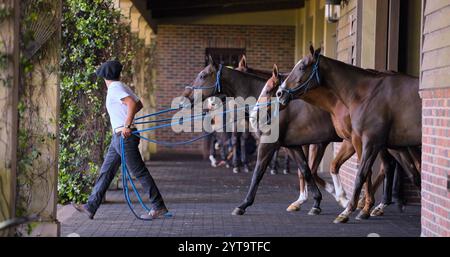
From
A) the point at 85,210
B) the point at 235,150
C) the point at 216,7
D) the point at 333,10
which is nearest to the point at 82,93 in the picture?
the point at 85,210

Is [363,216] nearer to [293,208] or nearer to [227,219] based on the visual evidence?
[293,208]

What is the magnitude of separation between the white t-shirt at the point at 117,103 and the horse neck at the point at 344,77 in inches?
78.3

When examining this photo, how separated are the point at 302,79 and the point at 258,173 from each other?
1414mm

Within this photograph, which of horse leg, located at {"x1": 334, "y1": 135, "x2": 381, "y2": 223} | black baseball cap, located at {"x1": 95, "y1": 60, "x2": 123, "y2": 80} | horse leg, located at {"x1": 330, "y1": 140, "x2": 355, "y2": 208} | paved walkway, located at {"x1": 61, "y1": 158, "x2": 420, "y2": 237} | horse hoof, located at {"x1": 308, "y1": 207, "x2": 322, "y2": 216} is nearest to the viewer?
paved walkway, located at {"x1": 61, "y1": 158, "x2": 420, "y2": 237}

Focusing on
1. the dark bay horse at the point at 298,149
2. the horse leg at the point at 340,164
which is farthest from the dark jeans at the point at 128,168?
the horse leg at the point at 340,164

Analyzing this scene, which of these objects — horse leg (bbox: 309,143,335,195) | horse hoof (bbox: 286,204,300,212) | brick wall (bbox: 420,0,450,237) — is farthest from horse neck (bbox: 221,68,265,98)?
brick wall (bbox: 420,0,450,237)

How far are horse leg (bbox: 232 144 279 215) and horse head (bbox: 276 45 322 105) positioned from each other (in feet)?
3.48

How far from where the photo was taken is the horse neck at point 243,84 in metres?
10.4

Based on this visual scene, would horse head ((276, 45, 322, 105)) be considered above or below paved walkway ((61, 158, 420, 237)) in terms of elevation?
above

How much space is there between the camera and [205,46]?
871 inches

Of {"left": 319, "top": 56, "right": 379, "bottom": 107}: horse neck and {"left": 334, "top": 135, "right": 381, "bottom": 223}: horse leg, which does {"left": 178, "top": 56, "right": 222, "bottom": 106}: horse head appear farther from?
{"left": 334, "top": 135, "right": 381, "bottom": 223}: horse leg

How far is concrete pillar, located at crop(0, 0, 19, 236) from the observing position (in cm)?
594
